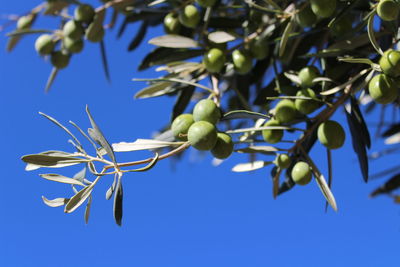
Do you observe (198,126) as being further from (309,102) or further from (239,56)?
(239,56)

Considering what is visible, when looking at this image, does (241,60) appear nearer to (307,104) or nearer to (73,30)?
(307,104)

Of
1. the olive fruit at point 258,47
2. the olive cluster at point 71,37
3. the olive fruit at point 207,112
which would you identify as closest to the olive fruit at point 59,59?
the olive cluster at point 71,37

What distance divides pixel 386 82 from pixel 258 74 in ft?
2.44

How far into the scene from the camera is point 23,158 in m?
1.24

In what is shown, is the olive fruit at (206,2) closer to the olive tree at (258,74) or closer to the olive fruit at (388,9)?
the olive tree at (258,74)

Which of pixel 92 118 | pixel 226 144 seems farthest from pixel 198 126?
pixel 92 118

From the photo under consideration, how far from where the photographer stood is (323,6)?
52.2 inches

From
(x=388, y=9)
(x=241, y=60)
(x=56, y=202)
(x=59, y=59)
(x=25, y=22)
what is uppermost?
(x=25, y=22)

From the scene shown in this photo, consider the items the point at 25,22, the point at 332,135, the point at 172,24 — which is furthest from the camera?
the point at 25,22

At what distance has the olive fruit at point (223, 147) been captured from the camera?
1251 mm

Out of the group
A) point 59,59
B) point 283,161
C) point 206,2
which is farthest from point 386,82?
point 59,59

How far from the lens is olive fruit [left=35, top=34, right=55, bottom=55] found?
198cm

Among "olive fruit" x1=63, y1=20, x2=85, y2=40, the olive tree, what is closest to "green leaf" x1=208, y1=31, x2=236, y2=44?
the olive tree

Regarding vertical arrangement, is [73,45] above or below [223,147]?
above
